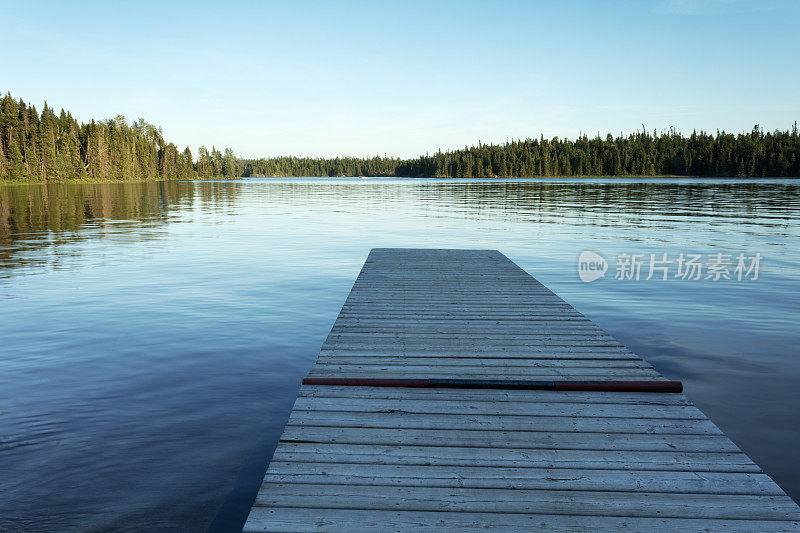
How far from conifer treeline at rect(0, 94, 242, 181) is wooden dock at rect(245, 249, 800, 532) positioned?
102 meters

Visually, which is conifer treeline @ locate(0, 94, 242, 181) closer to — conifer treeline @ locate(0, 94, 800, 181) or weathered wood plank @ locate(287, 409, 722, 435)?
conifer treeline @ locate(0, 94, 800, 181)

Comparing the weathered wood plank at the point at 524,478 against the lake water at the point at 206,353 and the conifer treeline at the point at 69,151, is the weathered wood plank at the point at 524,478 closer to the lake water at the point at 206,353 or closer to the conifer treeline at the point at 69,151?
the lake water at the point at 206,353

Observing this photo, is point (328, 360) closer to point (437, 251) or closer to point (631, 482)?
point (631, 482)

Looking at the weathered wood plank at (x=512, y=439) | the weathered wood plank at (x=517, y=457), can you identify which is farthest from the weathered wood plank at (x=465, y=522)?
the weathered wood plank at (x=512, y=439)

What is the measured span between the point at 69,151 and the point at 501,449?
12055 centimetres

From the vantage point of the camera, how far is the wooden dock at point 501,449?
11.3 ft

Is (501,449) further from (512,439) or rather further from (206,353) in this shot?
(206,353)

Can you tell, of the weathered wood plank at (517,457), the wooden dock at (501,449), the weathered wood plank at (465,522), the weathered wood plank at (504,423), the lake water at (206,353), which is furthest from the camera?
the lake water at (206,353)

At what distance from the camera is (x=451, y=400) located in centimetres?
526

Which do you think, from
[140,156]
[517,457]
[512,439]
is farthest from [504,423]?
[140,156]

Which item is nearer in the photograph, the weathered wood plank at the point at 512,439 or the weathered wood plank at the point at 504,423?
the weathered wood plank at the point at 512,439

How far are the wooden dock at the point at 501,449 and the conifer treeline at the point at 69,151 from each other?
10248 cm

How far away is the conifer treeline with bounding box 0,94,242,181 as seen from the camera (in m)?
87.1

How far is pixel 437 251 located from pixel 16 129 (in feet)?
340
